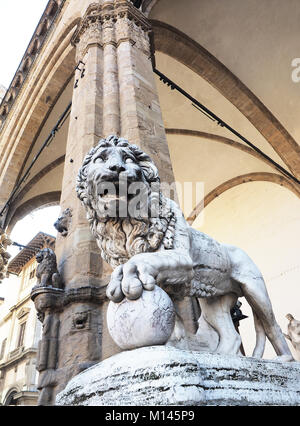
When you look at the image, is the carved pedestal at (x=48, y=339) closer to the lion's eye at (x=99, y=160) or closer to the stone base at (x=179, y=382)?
the stone base at (x=179, y=382)

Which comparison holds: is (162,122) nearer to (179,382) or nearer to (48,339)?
(48,339)

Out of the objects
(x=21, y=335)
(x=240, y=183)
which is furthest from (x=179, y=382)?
(x=21, y=335)

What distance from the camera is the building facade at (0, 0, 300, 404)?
2662 millimetres

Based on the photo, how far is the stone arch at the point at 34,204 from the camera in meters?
9.78

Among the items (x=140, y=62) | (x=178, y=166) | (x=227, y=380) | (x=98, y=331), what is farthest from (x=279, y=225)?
(x=227, y=380)

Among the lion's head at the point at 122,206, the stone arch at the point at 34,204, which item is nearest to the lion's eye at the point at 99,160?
the lion's head at the point at 122,206

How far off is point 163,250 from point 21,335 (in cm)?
2007

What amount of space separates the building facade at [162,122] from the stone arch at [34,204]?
0.12ft

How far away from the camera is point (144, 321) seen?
3.97ft

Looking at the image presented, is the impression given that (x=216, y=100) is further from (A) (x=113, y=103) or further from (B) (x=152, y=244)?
(B) (x=152, y=244)

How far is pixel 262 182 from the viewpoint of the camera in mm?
10641

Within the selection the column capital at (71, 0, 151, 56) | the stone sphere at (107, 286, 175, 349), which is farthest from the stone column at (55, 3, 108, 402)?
the stone sphere at (107, 286, 175, 349)

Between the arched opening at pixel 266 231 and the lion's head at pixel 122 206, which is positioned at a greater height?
the arched opening at pixel 266 231
